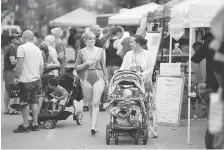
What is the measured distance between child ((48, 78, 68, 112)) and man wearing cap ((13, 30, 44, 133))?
923 mm

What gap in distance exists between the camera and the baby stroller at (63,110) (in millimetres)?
12516

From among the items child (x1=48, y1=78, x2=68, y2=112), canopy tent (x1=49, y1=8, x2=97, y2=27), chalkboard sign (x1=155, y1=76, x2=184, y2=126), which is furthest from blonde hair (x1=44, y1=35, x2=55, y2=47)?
canopy tent (x1=49, y1=8, x2=97, y2=27)

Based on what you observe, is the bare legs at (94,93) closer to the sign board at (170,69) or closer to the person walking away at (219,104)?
the sign board at (170,69)

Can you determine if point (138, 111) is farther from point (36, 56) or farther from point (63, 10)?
point (63, 10)

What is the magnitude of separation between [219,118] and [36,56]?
24.8 ft

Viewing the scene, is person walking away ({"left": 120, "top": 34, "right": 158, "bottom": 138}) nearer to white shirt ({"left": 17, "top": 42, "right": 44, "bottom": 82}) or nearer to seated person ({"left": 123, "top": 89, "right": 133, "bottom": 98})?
seated person ({"left": 123, "top": 89, "right": 133, "bottom": 98})

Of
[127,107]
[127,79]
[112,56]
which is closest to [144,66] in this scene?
[127,79]

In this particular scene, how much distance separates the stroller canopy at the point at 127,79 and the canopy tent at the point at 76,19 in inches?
979

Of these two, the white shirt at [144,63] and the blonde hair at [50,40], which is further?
the blonde hair at [50,40]

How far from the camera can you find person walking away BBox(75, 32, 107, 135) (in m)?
11.3

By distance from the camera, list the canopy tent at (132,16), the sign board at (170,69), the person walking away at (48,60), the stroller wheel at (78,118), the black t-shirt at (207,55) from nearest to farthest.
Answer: the black t-shirt at (207,55) → the sign board at (170,69) → the stroller wheel at (78,118) → the person walking away at (48,60) → the canopy tent at (132,16)

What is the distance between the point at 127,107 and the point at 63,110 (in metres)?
2.59

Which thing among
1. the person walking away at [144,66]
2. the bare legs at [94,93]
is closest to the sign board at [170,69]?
the person walking away at [144,66]

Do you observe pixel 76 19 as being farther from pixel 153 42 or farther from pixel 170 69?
pixel 170 69
